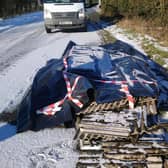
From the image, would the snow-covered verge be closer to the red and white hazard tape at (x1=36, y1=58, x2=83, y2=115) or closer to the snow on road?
the snow on road

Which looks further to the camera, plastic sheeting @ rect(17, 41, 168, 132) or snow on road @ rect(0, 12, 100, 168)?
plastic sheeting @ rect(17, 41, 168, 132)

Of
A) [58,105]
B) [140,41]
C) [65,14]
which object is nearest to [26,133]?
[58,105]

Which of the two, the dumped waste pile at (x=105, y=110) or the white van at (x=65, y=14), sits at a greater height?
the white van at (x=65, y=14)

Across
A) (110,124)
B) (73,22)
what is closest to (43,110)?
(110,124)

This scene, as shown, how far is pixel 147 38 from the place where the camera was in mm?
13992

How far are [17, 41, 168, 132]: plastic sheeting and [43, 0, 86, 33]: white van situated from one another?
998 cm

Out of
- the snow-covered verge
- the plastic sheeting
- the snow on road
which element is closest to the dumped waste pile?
the plastic sheeting

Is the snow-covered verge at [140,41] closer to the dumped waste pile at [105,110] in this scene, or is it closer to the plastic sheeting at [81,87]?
the plastic sheeting at [81,87]

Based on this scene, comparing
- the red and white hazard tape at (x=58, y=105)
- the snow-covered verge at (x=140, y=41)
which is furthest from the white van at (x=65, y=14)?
the red and white hazard tape at (x=58, y=105)

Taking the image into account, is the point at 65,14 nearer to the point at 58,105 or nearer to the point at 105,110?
the point at 58,105

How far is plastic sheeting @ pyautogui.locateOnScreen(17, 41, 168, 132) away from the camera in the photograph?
570cm

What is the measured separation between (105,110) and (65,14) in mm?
12216

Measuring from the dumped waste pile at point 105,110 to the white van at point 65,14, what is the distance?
10.0m

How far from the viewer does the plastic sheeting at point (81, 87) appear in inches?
224
